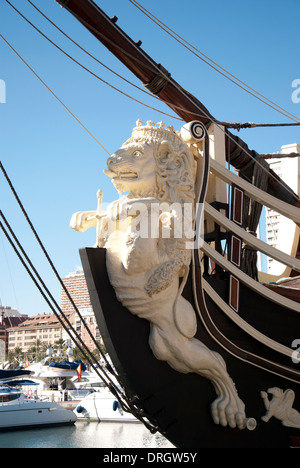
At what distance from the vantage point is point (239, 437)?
515 centimetres

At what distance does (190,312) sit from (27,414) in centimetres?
1673

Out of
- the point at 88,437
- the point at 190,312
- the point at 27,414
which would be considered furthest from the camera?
the point at 27,414

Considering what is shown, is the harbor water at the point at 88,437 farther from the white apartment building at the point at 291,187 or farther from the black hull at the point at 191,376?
the black hull at the point at 191,376

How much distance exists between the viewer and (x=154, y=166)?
4969mm

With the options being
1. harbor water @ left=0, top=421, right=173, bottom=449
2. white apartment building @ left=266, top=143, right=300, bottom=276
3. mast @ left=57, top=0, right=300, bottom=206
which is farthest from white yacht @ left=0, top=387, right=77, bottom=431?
mast @ left=57, top=0, right=300, bottom=206

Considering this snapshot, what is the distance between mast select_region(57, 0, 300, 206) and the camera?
617 cm

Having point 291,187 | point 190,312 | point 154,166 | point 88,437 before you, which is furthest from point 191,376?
point 88,437

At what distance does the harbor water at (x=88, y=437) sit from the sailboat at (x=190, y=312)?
11.1 meters

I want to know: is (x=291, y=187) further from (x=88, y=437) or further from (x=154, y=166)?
(x=88, y=437)

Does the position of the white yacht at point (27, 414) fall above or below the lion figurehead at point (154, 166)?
below

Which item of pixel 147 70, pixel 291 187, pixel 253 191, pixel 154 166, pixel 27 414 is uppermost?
pixel 147 70

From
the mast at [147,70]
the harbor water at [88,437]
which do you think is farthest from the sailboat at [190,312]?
the harbor water at [88,437]

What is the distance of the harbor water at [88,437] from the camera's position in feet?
54.9

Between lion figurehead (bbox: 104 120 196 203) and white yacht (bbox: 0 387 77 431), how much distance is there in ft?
55.3
